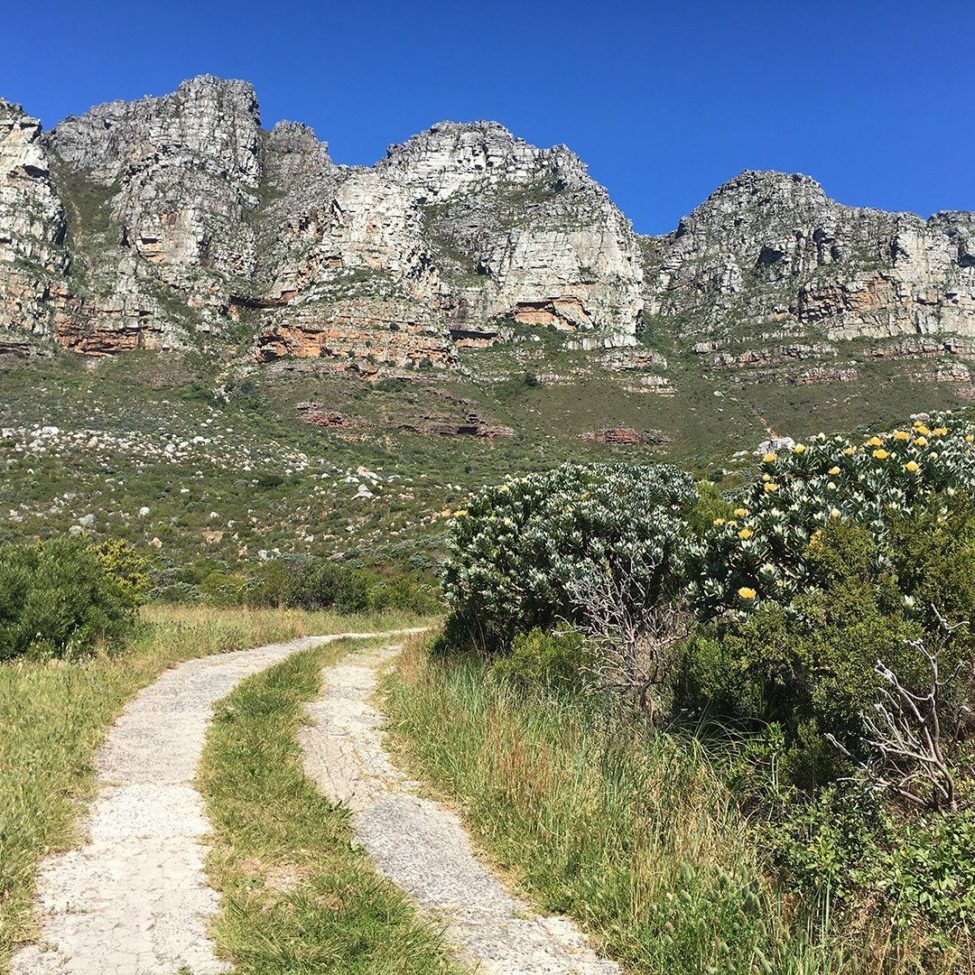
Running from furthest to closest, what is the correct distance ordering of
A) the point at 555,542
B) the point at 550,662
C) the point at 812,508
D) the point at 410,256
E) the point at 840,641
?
the point at 410,256 < the point at 555,542 < the point at 550,662 < the point at 812,508 < the point at 840,641

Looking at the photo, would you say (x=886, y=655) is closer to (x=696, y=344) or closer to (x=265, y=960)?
(x=265, y=960)

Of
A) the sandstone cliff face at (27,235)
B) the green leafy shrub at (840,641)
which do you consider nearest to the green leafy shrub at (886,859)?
the green leafy shrub at (840,641)

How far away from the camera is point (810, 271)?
9644cm

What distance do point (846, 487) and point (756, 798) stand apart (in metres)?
2.50

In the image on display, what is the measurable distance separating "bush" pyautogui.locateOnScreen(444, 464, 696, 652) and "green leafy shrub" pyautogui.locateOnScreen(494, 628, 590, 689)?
1.55 ft

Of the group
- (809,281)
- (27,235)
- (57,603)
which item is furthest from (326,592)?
(809,281)

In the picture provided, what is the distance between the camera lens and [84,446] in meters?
40.1

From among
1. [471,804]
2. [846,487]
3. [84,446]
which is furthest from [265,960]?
[84,446]

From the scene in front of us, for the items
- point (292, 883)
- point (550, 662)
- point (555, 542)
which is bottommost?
point (292, 883)

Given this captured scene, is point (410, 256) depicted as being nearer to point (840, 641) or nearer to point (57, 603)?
point (57, 603)

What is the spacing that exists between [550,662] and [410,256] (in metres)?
83.6

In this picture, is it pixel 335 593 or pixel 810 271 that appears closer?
pixel 335 593

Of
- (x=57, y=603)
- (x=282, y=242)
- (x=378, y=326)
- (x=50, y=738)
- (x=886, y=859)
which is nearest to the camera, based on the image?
(x=886, y=859)

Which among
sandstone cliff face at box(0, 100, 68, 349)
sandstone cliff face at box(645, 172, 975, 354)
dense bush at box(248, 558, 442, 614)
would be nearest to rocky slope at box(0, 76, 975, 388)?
sandstone cliff face at box(0, 100, 68, 349)
